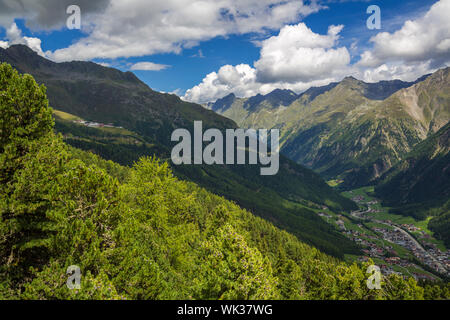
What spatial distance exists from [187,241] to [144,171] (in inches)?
684

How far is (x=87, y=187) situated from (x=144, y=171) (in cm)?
2536

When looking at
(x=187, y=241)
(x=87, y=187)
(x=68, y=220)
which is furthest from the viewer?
(x=187, y=241)

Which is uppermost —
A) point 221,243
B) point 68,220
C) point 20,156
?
point 20,156

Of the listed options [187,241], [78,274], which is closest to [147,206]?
[187,241]

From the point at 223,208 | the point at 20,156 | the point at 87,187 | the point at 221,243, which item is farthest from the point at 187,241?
the point at 20,156

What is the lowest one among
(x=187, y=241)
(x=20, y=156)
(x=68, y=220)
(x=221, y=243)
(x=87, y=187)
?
(x=187, y=241)

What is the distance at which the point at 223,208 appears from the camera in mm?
51250
